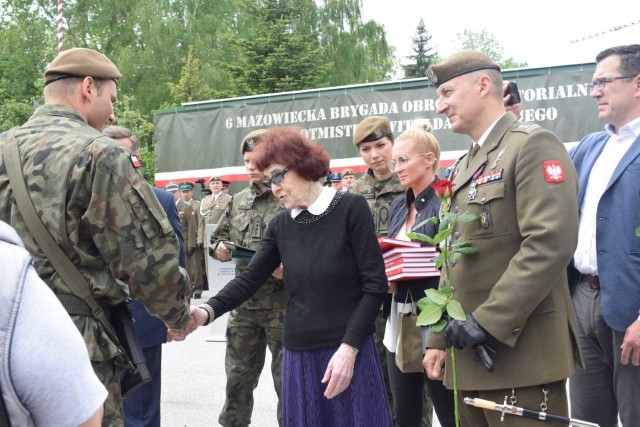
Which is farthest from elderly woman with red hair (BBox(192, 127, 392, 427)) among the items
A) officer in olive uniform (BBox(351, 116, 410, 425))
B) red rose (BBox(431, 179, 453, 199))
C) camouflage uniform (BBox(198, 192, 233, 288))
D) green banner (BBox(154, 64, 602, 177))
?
camouflage uniform (BBox(198, 192, 233, 288))

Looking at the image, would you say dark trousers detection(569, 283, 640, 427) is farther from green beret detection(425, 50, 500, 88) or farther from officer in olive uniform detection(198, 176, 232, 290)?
officer in olive uniform detection(198, 176, 232, 290)

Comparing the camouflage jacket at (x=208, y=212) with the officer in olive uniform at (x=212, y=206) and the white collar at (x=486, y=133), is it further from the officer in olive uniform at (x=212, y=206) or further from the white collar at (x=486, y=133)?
the white collar at (x=486, y=133)

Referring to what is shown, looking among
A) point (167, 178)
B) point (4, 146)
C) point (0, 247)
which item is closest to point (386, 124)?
point (4, 146)

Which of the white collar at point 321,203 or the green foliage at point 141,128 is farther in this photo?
the green foliage at point 141,128

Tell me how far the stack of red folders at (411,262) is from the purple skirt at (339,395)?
0.39 metres

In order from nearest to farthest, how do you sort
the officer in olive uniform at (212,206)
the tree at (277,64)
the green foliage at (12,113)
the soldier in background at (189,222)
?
1. the officer in olive uniform at (212,206)
2. the soldier in background at (189,222)
3. the tree at (277,64)
4. the green foliage at (12,113)

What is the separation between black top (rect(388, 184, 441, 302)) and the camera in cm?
404

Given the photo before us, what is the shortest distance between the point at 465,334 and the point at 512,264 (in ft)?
1.02

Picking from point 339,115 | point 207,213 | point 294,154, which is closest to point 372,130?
point 294,154

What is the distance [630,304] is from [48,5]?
1579 inches

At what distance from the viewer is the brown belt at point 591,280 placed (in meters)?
3.53

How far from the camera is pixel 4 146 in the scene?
3.07 metres

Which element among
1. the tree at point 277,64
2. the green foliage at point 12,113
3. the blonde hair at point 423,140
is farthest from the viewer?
the green foliage at point 12,113

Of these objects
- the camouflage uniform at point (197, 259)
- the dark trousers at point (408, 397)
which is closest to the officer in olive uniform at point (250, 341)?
the dark trousers at point (408, 397)
